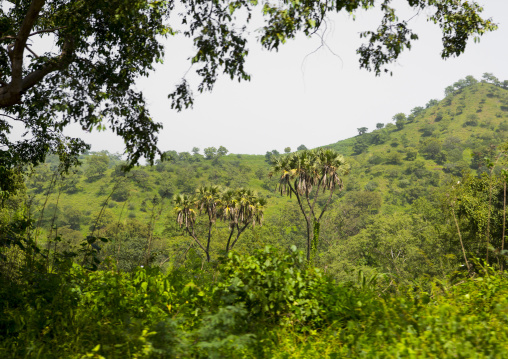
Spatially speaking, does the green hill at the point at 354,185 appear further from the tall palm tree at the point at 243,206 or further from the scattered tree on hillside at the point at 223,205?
the tall palm tree at the point at 243,206

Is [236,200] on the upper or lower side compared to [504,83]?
lower

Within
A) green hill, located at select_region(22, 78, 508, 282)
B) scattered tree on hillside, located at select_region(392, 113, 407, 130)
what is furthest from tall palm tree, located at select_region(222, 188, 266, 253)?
scattered tree on hillside, located at select_region(392, 113, 407, 130)

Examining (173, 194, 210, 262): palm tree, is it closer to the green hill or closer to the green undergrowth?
the green hill

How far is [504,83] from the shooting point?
189 m

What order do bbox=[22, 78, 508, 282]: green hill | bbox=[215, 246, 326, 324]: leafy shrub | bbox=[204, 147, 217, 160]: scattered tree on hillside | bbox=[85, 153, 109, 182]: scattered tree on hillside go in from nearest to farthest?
bbox=[215, 246, 326, 324]: leafy shrub < bbox=[22, 78, 508, 282]: green hill < bbox=[85, 153, 109, 182]: scattered tree on hillside < bbox=[204, 147, 217, 160]: scattered tree on hillside

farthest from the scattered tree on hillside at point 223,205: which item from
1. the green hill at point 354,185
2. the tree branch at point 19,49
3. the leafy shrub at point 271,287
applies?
the leafy shrub at point 271,287

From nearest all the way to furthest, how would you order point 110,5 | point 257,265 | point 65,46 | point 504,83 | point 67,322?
point 67,322 → point 257,265 → point 110,5 → point 65,46 → point 504,83

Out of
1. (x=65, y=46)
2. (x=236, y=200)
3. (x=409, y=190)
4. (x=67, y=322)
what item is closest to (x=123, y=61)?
(x=65, y=46)

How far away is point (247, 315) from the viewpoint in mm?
3881

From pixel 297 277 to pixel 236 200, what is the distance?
115 feet

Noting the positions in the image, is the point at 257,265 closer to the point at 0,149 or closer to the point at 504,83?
the point at 0,149

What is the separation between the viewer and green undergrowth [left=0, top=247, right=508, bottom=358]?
9.24ft

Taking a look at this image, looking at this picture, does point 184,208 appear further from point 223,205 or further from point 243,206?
point 243,206

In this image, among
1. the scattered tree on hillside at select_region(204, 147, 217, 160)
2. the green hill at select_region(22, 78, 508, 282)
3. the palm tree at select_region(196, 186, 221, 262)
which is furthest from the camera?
the scattered tree on hillside at select_region(204, 147, 217, 160)
